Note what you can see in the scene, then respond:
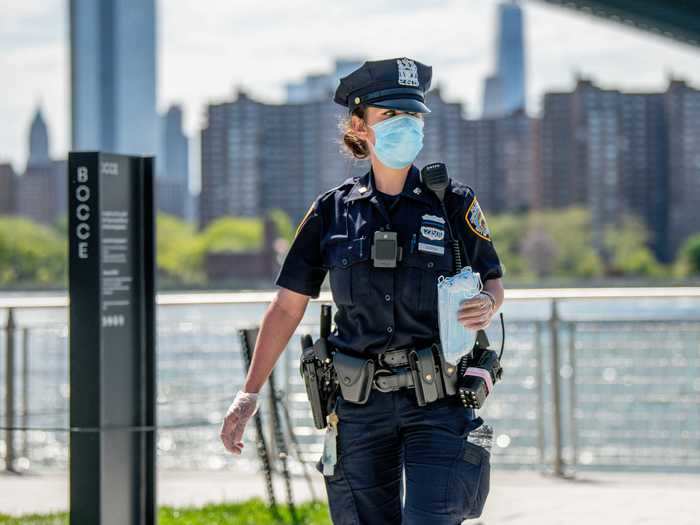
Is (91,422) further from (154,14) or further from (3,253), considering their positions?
(154,14)

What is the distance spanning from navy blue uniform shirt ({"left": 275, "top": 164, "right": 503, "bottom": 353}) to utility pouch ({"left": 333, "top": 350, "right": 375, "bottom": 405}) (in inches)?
2.0

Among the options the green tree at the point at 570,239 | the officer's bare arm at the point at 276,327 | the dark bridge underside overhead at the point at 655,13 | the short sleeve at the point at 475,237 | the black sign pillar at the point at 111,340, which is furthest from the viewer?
the green tree at the point at 570,239

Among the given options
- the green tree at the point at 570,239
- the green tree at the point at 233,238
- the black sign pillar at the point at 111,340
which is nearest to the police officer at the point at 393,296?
the black sign pillar at the point at 111,340

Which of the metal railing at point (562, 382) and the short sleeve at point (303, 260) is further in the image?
the metal railing at point (562, 382)

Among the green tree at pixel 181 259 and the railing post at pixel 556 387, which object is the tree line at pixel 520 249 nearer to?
the green tree at pixel 181 259

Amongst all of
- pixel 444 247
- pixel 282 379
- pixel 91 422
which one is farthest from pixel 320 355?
pixel 282 379

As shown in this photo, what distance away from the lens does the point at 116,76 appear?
140875 millimetres

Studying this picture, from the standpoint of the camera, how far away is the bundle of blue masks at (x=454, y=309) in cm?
323

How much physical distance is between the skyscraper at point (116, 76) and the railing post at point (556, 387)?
410 ft

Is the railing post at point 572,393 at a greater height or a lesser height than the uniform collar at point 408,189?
lesser

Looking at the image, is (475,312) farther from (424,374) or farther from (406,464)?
(406,464)

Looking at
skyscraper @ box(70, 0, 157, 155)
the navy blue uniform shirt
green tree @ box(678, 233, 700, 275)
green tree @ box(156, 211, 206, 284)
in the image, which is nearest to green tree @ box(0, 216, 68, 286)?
green tree @ box(156, 211, 206, 284)

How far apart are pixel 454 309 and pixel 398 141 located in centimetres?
49

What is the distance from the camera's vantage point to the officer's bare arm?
358 cm
